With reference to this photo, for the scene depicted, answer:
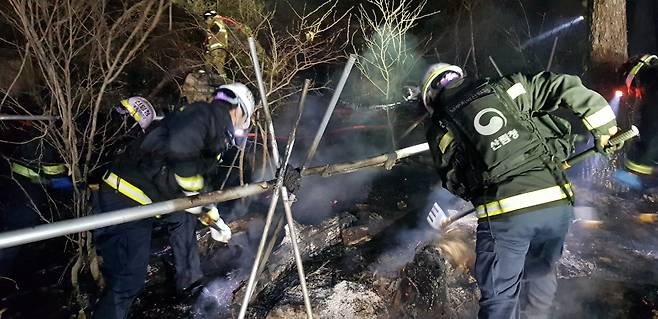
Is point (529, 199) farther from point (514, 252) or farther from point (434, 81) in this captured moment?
point (434, 81)

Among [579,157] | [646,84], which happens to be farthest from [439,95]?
[646,84]

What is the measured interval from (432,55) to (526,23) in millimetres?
3569

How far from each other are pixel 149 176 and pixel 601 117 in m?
3.46

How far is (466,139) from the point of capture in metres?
2.91

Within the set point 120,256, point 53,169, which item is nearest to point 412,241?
point 120,256

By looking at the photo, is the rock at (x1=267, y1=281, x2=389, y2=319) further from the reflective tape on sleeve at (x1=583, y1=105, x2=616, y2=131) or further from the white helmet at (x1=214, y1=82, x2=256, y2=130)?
the reflective tape on sleeve at (x1=583, y1=105, x2=616, y2=131)

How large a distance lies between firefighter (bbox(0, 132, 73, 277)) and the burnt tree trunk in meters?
7.34

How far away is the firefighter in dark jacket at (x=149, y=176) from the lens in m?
3.51

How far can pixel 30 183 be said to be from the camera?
515cm

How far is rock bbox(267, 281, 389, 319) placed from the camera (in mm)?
3729

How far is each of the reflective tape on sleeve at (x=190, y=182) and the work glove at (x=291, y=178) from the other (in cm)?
110

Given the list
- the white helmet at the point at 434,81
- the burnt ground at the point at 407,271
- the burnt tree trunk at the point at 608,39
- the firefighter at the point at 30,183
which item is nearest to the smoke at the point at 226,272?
the burnt ground at the point at 407,271

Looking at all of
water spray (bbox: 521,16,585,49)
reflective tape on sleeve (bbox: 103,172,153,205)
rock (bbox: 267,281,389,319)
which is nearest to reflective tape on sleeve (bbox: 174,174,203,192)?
reflective tape on sleeve (bbox: 103,172,153,205)

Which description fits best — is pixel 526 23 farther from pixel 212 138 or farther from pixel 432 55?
pixel 212 138
